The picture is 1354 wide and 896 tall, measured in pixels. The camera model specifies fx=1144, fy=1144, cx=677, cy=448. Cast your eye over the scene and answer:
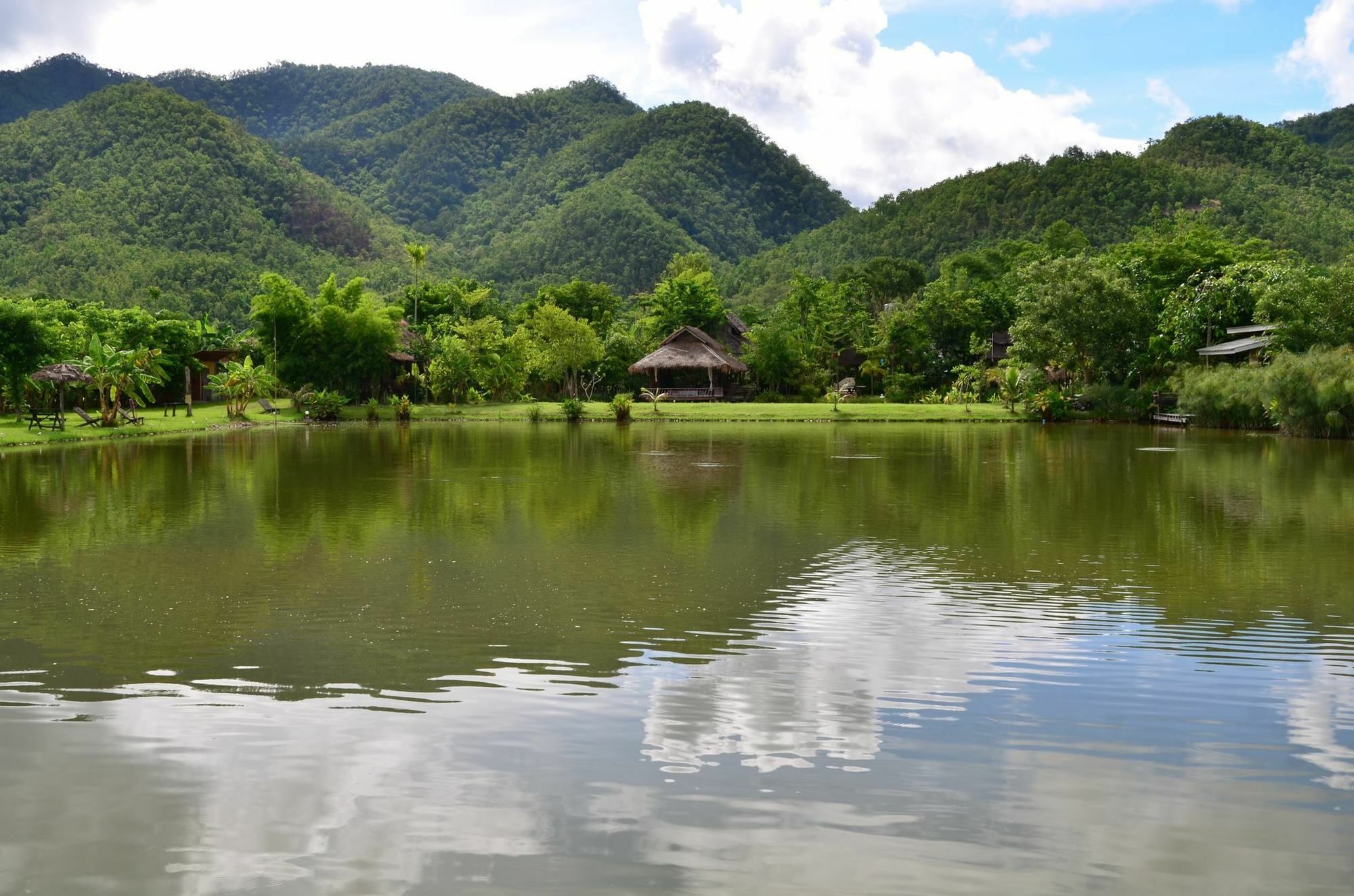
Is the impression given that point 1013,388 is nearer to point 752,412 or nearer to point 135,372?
point 752,412

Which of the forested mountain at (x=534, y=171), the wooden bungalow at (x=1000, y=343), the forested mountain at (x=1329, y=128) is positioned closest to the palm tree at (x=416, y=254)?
the forested mountain at (x=534, y=171)

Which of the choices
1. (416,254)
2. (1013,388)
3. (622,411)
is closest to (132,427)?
(622,411)

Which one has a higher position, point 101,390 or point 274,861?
point 101,390

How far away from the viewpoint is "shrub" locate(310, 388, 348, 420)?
51500mm

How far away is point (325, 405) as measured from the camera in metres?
51.5

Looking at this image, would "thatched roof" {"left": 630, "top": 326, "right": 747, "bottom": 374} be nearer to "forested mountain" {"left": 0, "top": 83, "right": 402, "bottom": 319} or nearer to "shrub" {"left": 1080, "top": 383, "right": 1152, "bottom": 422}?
"shrub" {"left": 1080, "top": 383, "right": 1152, "bottom": 422}

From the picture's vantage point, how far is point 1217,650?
8594 mm

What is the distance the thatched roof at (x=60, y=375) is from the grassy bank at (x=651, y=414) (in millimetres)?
3173

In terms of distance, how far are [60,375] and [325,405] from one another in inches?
514

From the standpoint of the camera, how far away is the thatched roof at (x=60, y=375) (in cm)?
3962

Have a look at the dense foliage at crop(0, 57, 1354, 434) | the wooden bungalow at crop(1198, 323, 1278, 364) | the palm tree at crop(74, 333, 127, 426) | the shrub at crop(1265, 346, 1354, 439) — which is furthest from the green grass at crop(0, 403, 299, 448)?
the wooden bungalow at crop(1198, 323, 1278, 364)

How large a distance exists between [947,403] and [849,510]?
39.4 meters

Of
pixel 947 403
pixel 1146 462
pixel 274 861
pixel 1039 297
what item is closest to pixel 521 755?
pixel 274 861

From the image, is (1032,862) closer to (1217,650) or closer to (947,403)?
(1217,650)
